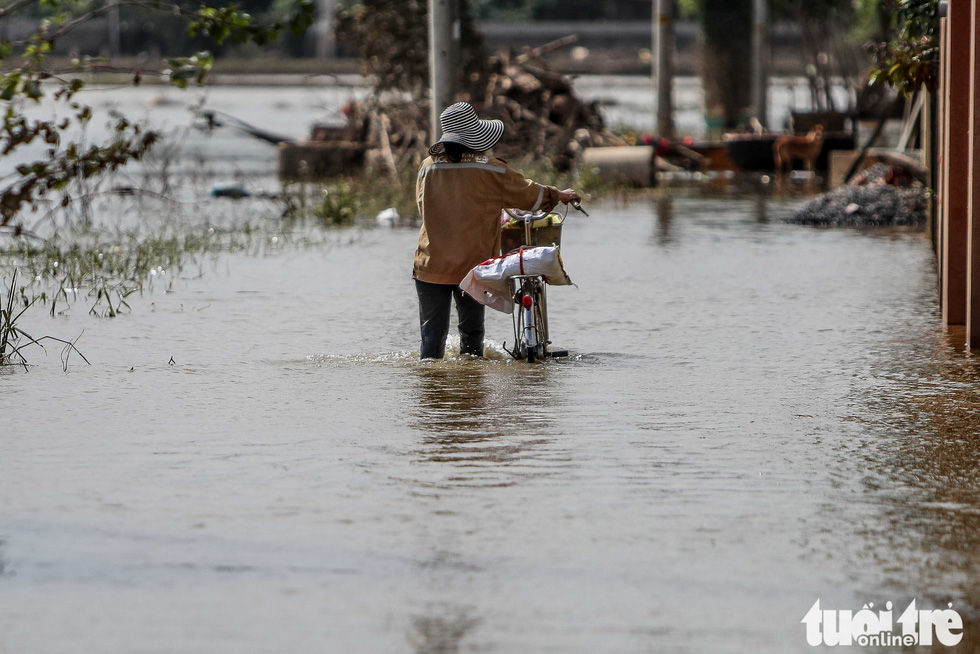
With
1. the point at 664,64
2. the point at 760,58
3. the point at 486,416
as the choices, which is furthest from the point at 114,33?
the point at 486,416

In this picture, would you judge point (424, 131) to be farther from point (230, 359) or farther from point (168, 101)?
point (168, 101)

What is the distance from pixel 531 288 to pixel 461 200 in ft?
2.14

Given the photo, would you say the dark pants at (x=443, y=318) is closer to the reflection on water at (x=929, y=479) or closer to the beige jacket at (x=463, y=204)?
the beige jacket at (x=463, y=204)

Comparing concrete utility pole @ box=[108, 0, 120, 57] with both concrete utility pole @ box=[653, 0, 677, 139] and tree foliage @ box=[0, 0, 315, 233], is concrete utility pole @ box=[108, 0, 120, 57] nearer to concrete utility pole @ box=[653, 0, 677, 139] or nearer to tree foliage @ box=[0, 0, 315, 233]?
concrete utility pole @ box=[653, 0, 677, 139]

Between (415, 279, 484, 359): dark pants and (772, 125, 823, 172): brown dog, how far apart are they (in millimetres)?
19016

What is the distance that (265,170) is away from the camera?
30.9 metres

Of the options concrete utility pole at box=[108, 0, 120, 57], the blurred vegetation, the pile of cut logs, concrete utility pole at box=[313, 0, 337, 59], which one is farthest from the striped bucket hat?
concrete utility pole at box=[108, 0, 120, 57]

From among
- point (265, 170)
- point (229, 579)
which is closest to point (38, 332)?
point (229, 579)

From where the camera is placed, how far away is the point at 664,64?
29469mm

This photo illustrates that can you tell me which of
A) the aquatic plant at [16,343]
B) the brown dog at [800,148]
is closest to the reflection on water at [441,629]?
the aquatic plant at [16,343]

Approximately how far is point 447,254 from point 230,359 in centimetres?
150

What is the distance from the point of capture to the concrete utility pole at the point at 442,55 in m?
15.4

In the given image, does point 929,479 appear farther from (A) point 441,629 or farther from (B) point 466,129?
(B) point 466,129

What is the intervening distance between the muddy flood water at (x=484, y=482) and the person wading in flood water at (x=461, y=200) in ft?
1.73
